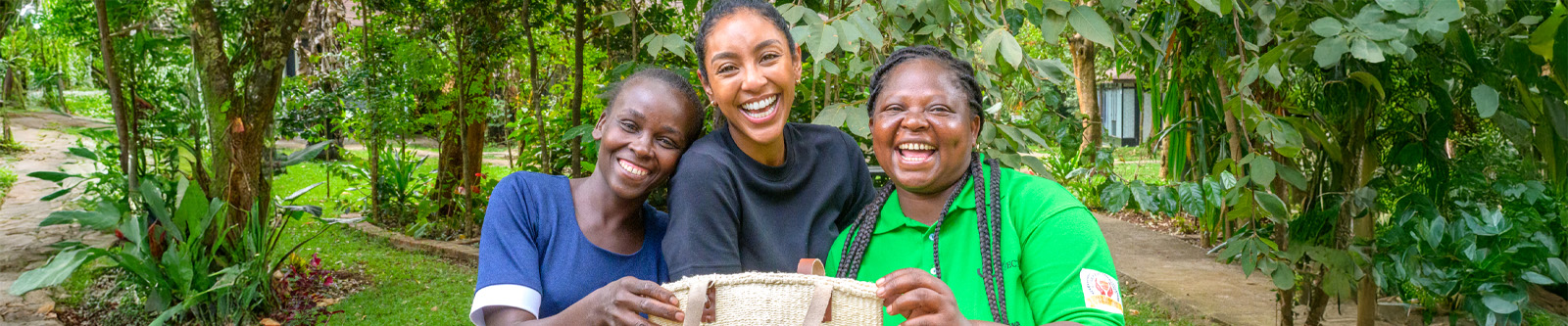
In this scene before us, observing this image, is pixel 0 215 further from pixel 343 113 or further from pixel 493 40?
pixel 493 40

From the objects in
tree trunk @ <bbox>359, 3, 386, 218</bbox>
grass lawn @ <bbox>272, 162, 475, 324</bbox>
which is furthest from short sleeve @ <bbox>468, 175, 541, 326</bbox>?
tree trunk @ <bbox>359, 3, 386, 218</bbox>

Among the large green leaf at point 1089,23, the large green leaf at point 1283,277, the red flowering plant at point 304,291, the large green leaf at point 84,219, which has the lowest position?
the red flowering plant at point 304,291

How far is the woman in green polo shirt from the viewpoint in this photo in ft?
4.79

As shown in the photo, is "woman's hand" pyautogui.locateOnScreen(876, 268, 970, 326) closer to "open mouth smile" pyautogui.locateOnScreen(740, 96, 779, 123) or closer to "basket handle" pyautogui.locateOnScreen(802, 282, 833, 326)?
"basket handle" pyautogui.locateOnScreen(802, 282, 833, 326)

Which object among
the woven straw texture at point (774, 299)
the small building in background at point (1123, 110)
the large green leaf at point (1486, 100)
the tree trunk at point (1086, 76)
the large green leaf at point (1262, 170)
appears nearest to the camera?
the woven straw texture at point (774, 299)

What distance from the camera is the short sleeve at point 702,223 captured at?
5.64 feet

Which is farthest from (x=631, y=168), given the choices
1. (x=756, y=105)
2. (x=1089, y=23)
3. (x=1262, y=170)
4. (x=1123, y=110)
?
(x=1123, y=110)

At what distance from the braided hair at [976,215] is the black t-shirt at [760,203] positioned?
12 centimetres

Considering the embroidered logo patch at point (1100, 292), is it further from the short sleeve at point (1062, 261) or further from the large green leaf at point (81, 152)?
the large green leaf at point (81, 152)

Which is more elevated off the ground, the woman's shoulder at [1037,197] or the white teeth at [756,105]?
the white teeth at [756,105]

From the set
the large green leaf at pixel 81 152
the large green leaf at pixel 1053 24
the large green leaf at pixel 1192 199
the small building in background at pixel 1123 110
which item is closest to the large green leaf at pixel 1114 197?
the large green leaf at pixel 1192 199

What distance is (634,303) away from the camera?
4.84 feet

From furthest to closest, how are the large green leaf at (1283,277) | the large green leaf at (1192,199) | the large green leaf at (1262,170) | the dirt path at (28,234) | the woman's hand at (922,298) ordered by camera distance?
1. the dirt path at (28,234)
2. the large green leaf at (1283,277)
3. the large green leaf at (1192,199)
4. the large green leaf at (1262,170)
5. the woman's hand at (922,298)

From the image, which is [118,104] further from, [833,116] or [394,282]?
[833,116]
